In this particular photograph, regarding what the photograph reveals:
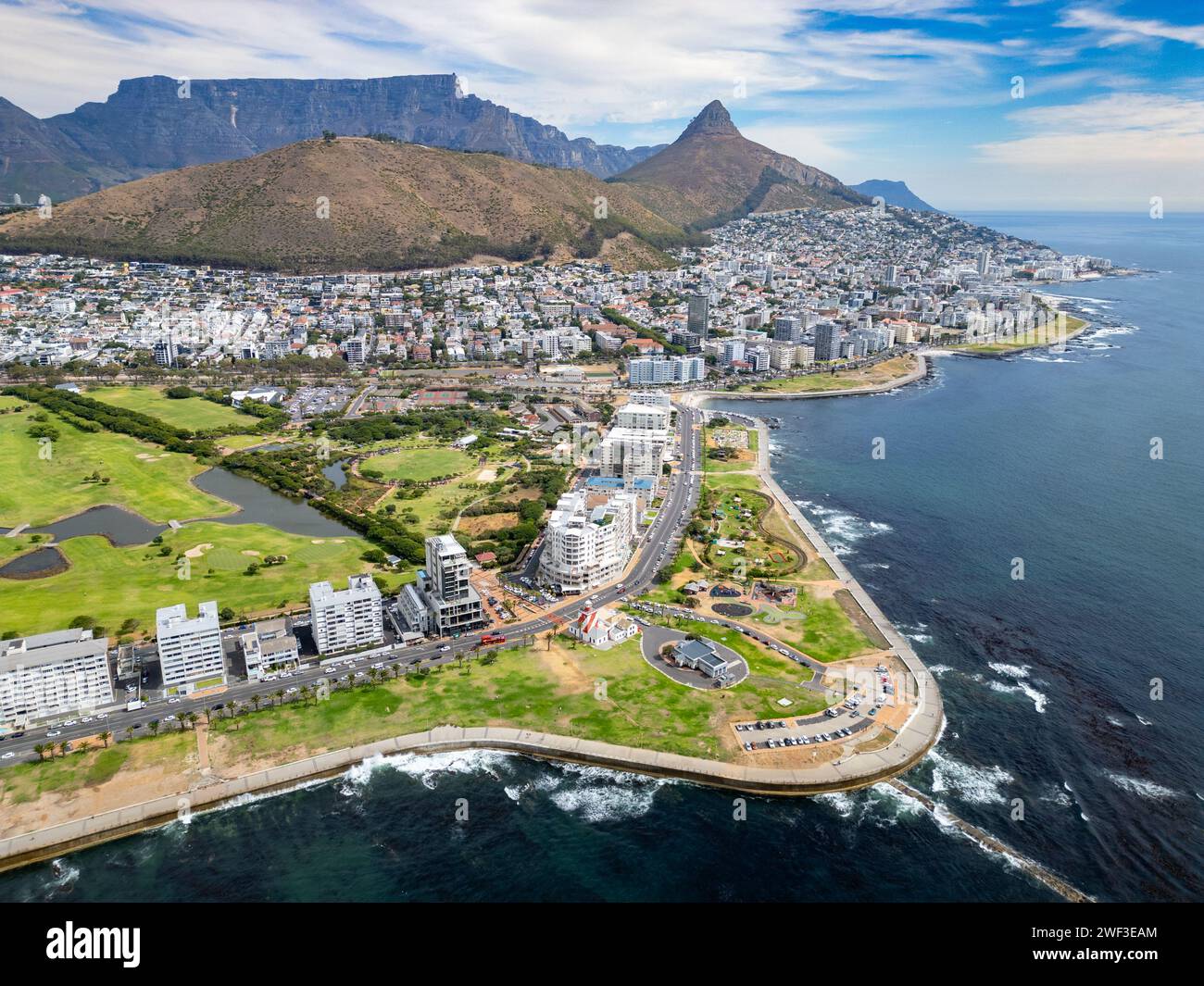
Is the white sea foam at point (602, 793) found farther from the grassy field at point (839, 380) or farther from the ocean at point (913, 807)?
the grassy field at point (839, 380)

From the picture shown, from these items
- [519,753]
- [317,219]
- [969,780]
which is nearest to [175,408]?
[519,753]

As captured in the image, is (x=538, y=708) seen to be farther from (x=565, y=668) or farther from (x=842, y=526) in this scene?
(x=842, y=526)

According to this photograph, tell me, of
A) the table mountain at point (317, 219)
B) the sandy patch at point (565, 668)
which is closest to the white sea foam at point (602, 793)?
the sandy patch at point (565, 668)

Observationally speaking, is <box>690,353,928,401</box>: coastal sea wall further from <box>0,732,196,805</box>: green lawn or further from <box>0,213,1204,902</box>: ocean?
<box>0,732,196,805</box>: green lawn

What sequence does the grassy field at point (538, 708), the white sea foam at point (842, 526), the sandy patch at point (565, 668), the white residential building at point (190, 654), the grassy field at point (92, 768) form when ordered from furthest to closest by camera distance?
the white sea foam at point (842, 526) < the sandy patch at point (565, 668) < the white residential building at point (190, 654) < the grassy field at point (538, 708) < the grassy field at point (92, 768)

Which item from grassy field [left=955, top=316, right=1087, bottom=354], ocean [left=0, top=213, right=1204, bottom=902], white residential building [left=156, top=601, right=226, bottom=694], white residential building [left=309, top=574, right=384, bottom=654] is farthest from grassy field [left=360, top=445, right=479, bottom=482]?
grassy field [left=955, top=316, right=1087, bottom=354]
